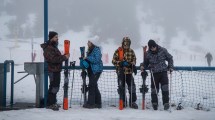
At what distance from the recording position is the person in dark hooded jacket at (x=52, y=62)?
22.8 feet

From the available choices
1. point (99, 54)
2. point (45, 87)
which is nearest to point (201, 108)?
point (99, 54)

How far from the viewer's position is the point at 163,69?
710 centimetres

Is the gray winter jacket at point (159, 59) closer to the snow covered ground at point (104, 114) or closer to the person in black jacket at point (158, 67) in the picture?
the person in black jacket at point (158, 67)

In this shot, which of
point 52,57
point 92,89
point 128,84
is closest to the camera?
point 52,57

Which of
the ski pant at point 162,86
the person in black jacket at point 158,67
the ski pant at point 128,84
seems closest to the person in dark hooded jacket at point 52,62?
the ski pant at point 128,84

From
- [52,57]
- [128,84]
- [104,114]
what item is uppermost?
[52,57]

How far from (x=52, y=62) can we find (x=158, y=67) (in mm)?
2489

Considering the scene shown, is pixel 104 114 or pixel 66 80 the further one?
pixel 66 80

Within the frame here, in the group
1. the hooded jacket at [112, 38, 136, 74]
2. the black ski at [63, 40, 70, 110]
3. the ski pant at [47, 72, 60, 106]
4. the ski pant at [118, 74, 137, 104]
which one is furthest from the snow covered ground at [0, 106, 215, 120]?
the hooded jacket at [112, 38, 136, 74]

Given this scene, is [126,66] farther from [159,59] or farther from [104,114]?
[104,114]

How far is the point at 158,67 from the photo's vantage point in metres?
7.14

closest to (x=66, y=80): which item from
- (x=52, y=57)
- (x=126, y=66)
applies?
(x=52, y=57)

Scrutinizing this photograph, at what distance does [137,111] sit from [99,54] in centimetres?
162

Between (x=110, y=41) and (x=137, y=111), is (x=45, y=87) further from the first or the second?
(x=110, y=41)
